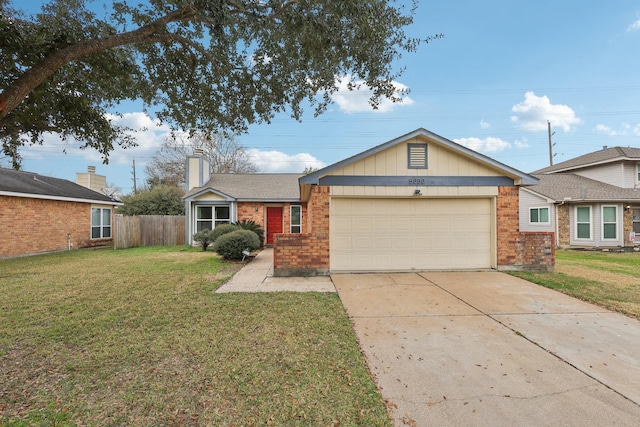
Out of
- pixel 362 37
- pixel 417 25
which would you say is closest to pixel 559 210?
pixel 417 25

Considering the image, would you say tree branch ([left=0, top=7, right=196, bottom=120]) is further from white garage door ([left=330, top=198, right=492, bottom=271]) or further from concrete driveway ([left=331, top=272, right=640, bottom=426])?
concrete driveway ([left=331, top=272, right=640, bottom=426])

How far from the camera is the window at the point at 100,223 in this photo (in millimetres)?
16484

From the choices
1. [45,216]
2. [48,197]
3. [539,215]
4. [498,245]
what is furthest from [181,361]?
[539,215]

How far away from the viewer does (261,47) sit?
6156 millimetres

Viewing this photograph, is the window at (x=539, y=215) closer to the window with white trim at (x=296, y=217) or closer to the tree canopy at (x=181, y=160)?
the window with white trim at (x=296, y=217)

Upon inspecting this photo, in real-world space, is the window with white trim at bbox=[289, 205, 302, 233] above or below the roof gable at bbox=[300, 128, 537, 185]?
below

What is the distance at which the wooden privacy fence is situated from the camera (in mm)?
15902

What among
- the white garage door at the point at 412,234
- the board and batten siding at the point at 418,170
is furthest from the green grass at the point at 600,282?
the board and batten siding at the point at 418,170

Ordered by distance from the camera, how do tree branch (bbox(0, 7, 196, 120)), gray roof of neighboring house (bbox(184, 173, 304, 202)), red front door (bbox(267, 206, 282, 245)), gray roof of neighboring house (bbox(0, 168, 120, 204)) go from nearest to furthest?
tree branch (bbox(0, 7, 196, 120)), gray roof of neighboring house (bbox(0, 168, 120, 204)), gray roof of neighboring house (bbox(184, 173, 304, 202)), red front door (bbox(267, 206, 282, 245))

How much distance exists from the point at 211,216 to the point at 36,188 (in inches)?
307

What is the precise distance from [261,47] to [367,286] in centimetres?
564

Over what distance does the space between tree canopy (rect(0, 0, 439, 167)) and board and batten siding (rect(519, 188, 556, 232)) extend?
1419 cm

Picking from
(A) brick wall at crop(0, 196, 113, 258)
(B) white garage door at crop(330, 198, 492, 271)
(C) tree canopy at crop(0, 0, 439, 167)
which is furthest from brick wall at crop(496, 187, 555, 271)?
(A) brick wall at crop(0, 196, 113, 258)

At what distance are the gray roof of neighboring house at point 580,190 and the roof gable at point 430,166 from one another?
9.62 meters
